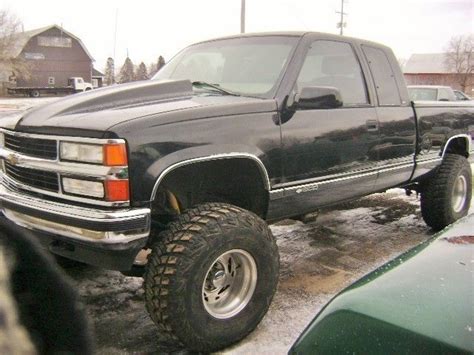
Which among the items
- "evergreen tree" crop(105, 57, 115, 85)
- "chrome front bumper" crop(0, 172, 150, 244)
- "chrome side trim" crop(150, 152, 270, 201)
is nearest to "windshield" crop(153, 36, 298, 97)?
"chrome side trim" crop(150, 152, 270, 201)

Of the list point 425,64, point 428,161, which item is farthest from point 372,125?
point 425,64

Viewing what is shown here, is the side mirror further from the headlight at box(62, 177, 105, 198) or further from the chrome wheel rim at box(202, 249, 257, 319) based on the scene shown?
the headlight at box(62, 177, 105, 198)

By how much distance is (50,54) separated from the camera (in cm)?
6219

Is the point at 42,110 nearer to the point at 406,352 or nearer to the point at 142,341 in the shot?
the point at 142,341

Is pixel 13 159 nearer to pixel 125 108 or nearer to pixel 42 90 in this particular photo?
pixel 125 108

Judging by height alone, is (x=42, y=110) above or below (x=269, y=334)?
above

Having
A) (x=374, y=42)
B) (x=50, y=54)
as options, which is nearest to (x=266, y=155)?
(x=374, y=42)

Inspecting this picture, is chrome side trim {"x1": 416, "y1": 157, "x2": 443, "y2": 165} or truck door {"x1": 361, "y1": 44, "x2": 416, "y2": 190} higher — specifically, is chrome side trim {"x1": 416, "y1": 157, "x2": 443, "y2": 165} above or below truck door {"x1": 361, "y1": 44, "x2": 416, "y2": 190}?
below

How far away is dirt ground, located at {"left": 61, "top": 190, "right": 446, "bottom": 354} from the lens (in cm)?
318

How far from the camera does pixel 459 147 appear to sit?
586 cm

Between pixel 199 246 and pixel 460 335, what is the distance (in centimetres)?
180

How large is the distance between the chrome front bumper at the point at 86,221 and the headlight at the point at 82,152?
27 centimetres

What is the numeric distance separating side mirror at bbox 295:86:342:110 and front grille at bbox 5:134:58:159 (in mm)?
1711

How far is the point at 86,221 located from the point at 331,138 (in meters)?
2.01
